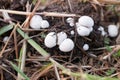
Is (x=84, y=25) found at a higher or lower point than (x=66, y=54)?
higher

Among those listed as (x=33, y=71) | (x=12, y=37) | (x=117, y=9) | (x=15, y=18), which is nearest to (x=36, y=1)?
(x=15, y=18)

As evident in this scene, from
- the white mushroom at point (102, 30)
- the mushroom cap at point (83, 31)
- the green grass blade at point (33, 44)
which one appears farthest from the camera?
the white mushroom at point (102, 30)

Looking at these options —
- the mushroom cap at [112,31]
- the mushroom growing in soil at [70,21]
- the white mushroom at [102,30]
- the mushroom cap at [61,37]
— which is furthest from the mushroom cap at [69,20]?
the mushroom cap at [112,31]

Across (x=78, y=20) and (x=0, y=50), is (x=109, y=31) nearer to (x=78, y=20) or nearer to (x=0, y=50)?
(x=78, y=20)

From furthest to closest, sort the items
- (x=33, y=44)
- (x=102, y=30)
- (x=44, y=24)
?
1. (x=102, y=30)
2. (x=44, y=24)
3. (x=33, y=44)

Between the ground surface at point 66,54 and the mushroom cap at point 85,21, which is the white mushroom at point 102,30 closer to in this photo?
the ground surface at point 66,54

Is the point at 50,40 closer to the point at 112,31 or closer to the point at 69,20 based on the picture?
the point at 69,20

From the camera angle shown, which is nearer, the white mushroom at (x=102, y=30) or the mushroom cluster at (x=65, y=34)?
the mushroom cluster at (x=65, y=34)

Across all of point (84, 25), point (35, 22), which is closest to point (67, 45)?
point (84, 25)
